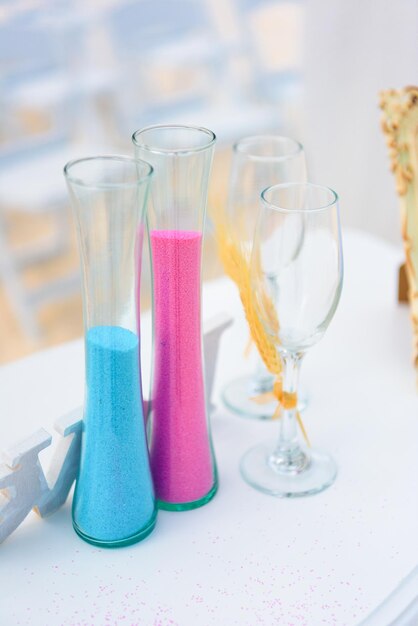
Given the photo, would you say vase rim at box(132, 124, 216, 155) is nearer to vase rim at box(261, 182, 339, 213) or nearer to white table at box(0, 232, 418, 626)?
vase rim at box(261, 182, 339, 213)

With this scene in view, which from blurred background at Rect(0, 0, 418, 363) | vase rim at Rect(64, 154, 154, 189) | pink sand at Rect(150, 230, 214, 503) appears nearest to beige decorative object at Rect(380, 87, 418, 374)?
pink sand at Rect(150, 230, 214, 503)

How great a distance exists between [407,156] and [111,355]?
530 mm

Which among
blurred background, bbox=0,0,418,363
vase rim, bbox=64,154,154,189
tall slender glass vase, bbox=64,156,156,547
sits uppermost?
vase rim, bbox=64,154,154,189

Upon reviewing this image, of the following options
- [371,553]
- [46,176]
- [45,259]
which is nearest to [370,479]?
[371,553]

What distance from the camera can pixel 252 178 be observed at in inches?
38.9

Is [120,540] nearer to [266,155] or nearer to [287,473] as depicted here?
[287,473]

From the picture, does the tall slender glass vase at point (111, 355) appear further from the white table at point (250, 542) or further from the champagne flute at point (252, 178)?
the champagne flute at point (252, 178)

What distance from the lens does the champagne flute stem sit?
2.72 feet

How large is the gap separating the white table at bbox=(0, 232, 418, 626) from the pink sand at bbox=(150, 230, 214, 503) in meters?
0.04

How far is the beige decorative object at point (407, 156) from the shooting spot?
1042 millimetres

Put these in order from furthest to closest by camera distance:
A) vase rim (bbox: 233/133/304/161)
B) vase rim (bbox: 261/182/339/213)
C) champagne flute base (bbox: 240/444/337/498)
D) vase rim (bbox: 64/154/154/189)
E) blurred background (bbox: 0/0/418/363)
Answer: blurred background (bbox: 0/0/418/363) < vase rim (bbox: 233/133/304/161) < champagne flute base (bbox: 240/444/337/498) < vase rim (bbox: 261/182/339/213) < vase rim (bbox: 64/154/154/189)

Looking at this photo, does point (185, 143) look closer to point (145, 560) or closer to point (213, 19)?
point (145, 560)

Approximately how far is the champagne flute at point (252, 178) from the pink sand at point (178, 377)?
0.17 meters

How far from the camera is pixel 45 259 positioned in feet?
9.52
